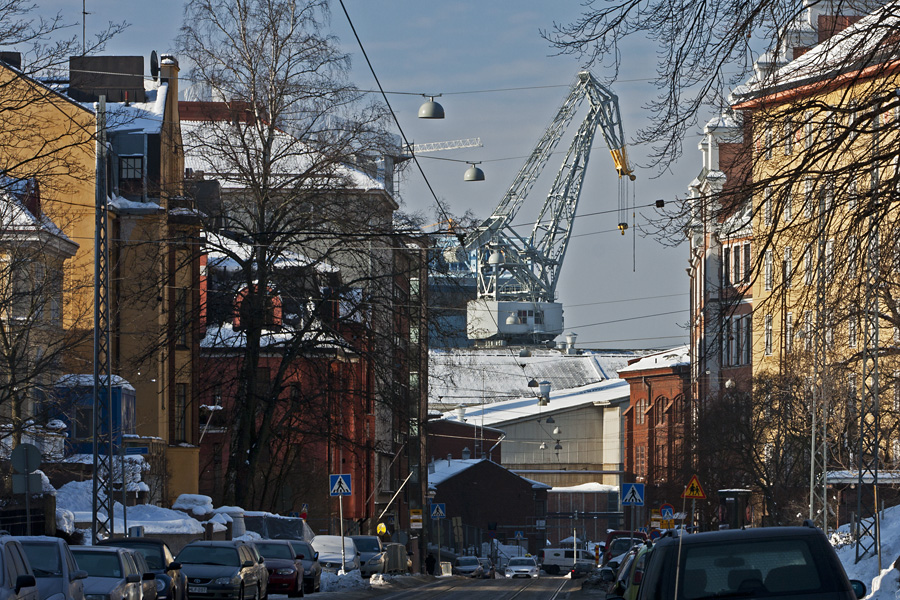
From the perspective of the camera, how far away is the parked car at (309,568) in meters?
31.8

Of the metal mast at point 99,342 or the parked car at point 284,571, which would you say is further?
the parked car at point 284,571

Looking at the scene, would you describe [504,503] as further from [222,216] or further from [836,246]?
[836,246]

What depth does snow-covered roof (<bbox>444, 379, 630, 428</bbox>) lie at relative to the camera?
401 feet

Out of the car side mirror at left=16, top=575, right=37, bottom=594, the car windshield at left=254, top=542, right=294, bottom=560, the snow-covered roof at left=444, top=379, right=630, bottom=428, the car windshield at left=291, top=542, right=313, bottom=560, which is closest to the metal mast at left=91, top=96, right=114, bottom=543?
the car windshield at left=254, top=542, right=294, bottom=560

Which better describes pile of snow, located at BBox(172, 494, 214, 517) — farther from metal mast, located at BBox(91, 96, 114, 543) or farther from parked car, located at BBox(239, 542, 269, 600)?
parked car, located at BBox(239, 542, 269, 600)

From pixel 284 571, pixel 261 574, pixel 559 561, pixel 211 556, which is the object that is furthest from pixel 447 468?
pixel 211 556

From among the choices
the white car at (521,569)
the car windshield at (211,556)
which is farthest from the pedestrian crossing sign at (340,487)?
the white car at (521,569)

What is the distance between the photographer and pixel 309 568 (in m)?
32.1

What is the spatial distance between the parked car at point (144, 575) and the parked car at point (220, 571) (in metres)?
3.60

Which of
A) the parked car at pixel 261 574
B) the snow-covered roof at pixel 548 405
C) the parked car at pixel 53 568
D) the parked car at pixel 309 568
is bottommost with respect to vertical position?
the parked car at pixel 309 568

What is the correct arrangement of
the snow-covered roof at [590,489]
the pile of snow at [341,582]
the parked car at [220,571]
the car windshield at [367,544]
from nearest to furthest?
the parked car at [220,571], the pile of snow at [341,582], the car windshield at [367,544], the snow-covered roof at [590,489]

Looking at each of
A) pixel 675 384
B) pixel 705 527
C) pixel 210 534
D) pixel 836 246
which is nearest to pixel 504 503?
pixel 675 384

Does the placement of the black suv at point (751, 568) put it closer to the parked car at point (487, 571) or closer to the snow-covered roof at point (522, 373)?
the parked car at point (487, 571)

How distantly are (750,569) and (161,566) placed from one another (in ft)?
48.2
